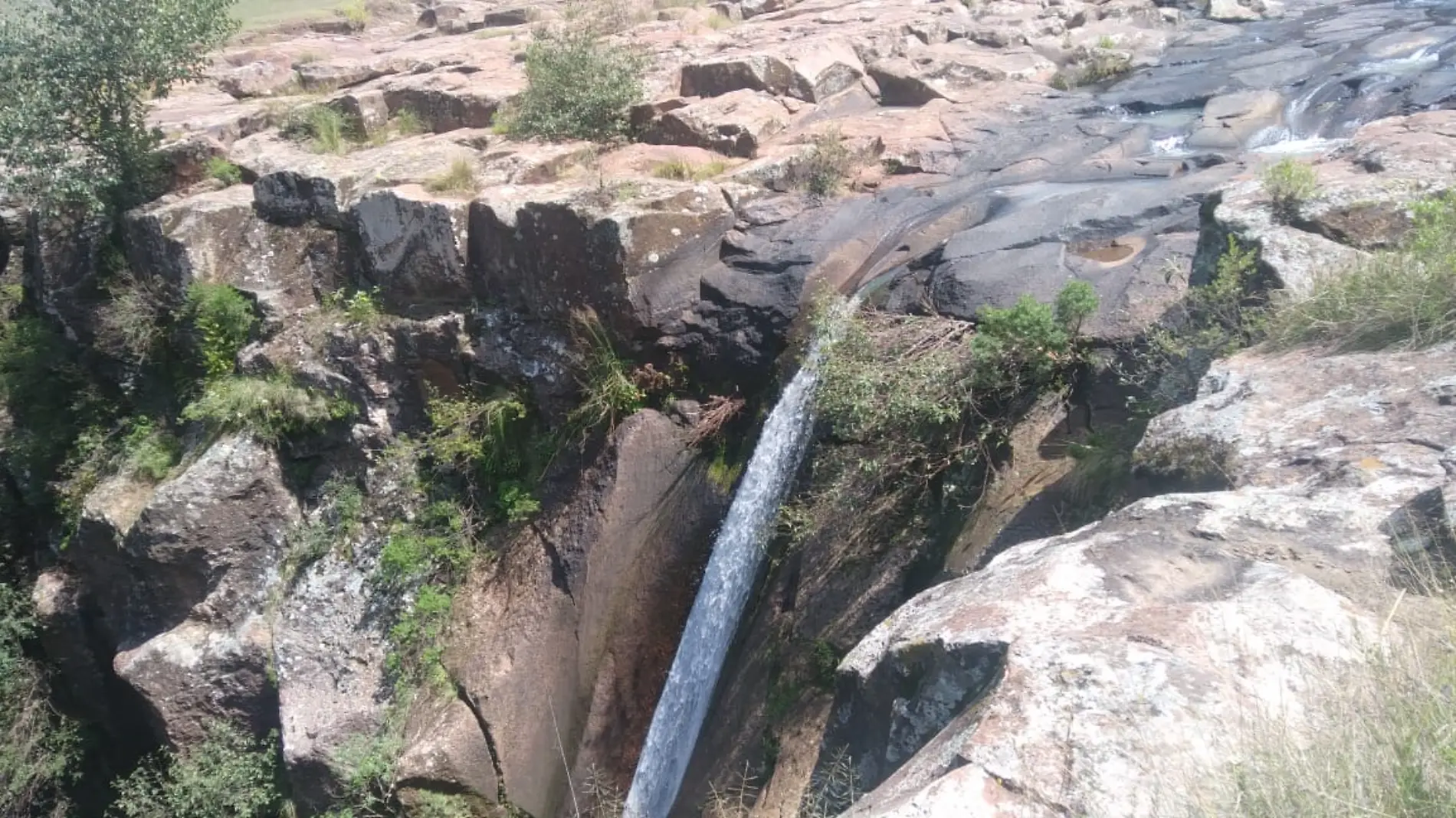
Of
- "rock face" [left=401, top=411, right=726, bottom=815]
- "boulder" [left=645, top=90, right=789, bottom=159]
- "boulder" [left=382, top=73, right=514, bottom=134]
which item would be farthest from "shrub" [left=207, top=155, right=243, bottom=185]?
"rock face" [left=401, top=411, right=726, bottom=815]

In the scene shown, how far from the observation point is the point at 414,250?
9719 millimetres

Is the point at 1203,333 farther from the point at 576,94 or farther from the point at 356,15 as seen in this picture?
the point at 356,15

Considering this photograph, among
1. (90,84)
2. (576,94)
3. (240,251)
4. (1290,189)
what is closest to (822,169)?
(576,94)

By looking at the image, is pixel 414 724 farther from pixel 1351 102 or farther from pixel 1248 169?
pixel 1351 102

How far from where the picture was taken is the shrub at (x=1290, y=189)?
6.38 metres

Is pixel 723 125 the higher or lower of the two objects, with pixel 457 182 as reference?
lower

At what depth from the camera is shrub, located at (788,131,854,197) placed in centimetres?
963

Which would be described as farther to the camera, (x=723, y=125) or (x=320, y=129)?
(x=320, y=129)

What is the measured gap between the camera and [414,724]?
840cm

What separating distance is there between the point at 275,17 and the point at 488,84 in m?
11.4

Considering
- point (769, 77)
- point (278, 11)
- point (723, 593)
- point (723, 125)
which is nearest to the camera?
point (723, 593)

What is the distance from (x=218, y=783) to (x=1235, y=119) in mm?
10822

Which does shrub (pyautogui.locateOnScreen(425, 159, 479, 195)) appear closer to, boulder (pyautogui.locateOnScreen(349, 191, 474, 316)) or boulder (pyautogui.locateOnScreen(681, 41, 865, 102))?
boulder (pyautogui.locateOnScreen(349, 191, 474, 316))

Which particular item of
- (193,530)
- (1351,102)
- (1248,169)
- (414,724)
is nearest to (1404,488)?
(1248,169)
